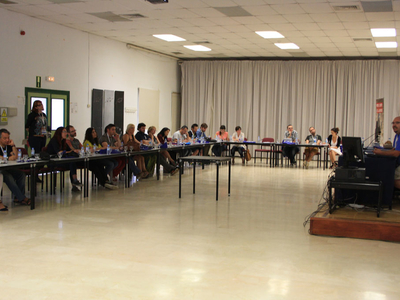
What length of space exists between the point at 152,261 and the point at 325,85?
12006 millimetres

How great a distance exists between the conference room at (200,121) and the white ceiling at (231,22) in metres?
0.06

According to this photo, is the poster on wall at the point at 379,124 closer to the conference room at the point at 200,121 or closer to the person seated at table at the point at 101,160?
the conference room at the point at 200,121

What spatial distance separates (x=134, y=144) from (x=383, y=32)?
20.4ft

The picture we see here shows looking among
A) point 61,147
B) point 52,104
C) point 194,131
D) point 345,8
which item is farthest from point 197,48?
point 61,147

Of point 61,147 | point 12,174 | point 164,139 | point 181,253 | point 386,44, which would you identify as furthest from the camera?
point 386,44

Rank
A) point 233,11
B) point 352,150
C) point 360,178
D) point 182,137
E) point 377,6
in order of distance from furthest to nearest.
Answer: point 182,137
point 233,11
point 377,6
point 352,150
point 360,178

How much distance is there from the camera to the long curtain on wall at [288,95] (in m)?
14.2

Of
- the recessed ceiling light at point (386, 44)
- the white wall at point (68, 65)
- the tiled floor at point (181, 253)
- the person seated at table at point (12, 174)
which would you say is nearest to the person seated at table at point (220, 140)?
the white wall at point (68, 65)

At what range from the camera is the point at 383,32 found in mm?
10211

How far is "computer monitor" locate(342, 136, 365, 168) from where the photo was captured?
562 cm

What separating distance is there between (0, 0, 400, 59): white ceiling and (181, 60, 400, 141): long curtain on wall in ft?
4.08

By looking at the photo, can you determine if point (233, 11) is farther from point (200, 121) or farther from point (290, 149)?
point (200, 121)

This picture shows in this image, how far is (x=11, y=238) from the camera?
4.77m

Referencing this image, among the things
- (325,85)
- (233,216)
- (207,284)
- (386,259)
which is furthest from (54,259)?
(325,85)
